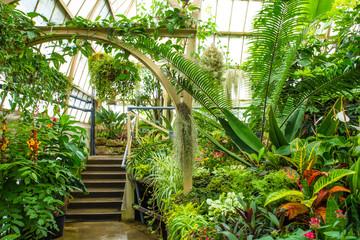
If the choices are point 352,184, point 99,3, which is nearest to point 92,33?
point 352,184

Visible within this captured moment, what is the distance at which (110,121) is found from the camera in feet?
29.5

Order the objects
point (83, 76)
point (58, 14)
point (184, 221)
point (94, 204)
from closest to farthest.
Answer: point (184, 221)
point (94, 204)
point (58, 14)
point (83, 76)

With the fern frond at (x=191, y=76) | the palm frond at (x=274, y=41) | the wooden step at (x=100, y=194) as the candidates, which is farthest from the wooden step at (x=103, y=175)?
the palm frond at (x=274, y=41)

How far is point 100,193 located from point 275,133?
13.7 feet


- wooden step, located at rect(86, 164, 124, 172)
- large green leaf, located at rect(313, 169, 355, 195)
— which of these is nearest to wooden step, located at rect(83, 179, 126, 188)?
wooden step, located at rect(86, 164, 124, 172)

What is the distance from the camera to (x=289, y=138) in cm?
251

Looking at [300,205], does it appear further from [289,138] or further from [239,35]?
[239,35]

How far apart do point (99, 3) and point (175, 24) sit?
17.6 ft

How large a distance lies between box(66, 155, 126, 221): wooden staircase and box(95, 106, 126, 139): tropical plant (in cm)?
210

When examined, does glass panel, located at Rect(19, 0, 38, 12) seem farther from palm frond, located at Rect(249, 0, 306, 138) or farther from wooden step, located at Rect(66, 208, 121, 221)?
palm frond, located at Rect(249, 0, 306, 138)

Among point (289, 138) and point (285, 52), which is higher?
point (285, 52)

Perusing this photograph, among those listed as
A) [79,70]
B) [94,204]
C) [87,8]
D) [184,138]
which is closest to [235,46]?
[79,70]

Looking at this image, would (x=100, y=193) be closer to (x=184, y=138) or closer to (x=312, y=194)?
(x=184, y=138)

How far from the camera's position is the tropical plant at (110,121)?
8766 mm
